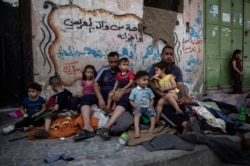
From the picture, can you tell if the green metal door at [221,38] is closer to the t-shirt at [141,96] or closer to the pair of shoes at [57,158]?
the t-shirt at [141,96]

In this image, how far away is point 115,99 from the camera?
461 cm

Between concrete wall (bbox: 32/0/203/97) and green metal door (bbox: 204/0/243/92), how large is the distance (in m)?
0.98

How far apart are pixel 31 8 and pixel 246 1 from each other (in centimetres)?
748

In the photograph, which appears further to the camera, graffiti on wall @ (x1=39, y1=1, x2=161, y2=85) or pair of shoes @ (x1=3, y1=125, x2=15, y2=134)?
graffiti on wall @ (x1=39, y1=1, x2=161, y2=85)

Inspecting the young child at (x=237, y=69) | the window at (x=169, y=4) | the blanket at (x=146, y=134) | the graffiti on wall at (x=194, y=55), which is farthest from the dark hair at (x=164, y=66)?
the young child at (x=237, y=69)

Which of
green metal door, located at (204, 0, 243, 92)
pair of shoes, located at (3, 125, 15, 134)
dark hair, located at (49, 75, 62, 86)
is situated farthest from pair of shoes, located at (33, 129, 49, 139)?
green metal door, located at (204, 0, 243, 92)

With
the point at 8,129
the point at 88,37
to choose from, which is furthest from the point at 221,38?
the point at 8,129

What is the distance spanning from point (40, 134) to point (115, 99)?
4.48 ft

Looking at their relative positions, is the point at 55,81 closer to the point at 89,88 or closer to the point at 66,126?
the point at 89,88

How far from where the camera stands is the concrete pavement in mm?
3105

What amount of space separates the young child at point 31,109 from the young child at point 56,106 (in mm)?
192

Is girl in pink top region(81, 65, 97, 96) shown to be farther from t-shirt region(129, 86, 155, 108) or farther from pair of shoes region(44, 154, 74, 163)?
pair of shoes region(44, 154, 74, 163)

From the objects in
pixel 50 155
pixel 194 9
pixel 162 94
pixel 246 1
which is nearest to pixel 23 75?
pixel 50 155

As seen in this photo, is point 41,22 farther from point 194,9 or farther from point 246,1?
point 246,1
